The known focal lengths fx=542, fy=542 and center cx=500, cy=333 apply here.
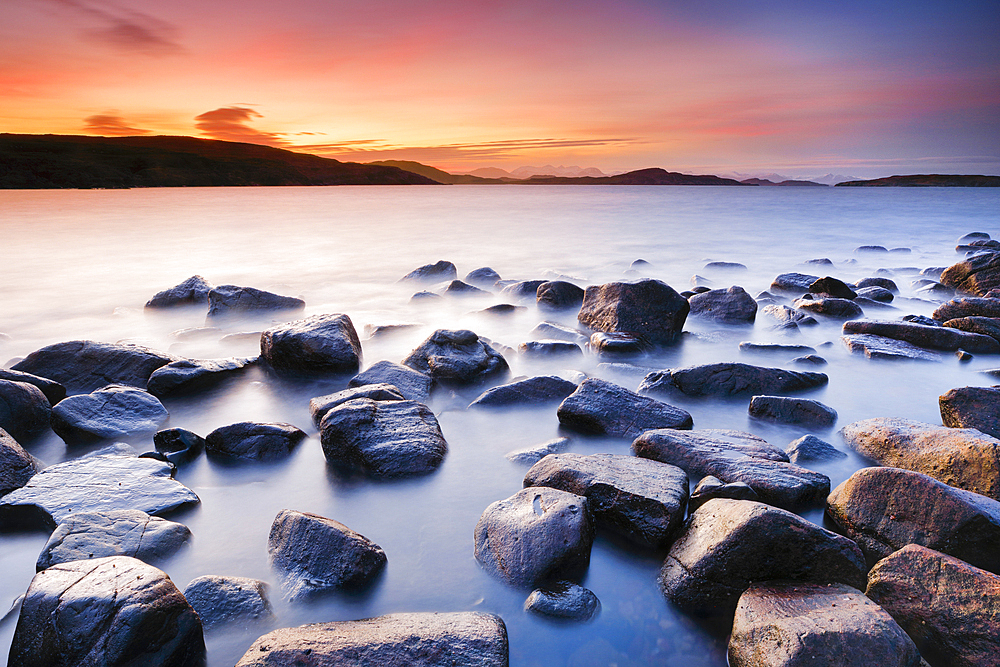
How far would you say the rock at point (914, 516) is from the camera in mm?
2180

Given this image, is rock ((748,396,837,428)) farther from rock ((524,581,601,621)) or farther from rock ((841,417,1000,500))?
rock ((524,581,601,621))

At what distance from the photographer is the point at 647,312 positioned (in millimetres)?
5926

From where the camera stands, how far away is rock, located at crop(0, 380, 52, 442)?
3.50m

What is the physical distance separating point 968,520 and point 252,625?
9.41ft

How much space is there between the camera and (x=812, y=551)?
2105 mm

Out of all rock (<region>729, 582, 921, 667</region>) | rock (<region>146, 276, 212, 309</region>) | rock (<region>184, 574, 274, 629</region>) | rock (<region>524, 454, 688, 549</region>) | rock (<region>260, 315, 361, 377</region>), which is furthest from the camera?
rock (<region>146, 276, 212, 309</region>)

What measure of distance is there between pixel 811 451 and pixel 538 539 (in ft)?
6.60

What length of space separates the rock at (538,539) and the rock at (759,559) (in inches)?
18.0

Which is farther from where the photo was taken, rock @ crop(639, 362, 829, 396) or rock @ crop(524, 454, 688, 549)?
rock @ crop(639, 362, 829, 396)

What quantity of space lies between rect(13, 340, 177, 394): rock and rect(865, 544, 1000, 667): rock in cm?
498

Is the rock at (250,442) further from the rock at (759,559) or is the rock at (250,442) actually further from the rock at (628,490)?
A: the rock at (759,559)

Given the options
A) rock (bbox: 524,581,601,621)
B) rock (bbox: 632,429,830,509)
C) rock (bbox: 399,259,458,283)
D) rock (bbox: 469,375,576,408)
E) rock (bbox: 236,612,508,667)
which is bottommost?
rock (bbox: 399,259,458,283)

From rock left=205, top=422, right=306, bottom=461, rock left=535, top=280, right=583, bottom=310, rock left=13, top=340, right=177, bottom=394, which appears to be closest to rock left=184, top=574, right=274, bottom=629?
rock left=205, top=422, right=306, bottom=461

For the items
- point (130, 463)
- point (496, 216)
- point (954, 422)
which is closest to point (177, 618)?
point (130, 463)
